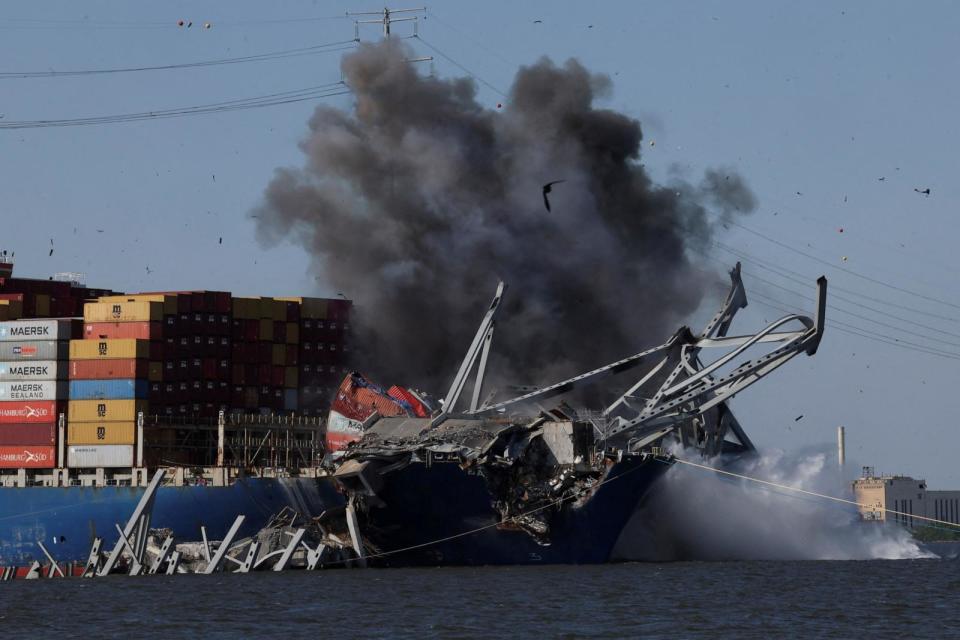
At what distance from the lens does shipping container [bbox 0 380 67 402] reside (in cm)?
9981

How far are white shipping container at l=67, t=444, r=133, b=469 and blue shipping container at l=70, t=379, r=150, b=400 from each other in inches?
104

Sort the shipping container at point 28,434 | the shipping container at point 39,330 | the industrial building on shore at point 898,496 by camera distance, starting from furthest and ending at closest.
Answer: the industrial building on shore at point 898,496 < the shipping container at point 39,330 < the shipping container at point 28,434

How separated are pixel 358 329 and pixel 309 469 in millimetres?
15993

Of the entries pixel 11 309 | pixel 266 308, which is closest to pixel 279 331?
pixel 266 308

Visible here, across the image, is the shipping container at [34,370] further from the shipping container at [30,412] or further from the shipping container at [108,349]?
the shipping container at [30,412]

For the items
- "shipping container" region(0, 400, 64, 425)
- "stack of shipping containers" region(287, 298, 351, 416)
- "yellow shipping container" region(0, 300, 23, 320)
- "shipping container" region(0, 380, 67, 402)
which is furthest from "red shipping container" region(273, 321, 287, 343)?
"yellow shipping container" region(0, 300, 23, 320)

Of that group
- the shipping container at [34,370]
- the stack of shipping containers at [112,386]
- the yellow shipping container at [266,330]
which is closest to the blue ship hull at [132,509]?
the stack of shipping containers at [112,386]

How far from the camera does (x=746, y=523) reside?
3743 inches

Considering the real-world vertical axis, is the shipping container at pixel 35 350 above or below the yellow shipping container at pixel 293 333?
below

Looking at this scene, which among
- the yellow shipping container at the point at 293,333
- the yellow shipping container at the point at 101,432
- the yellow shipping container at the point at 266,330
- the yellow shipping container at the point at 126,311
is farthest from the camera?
the yellow shipping container at the point at 293,333

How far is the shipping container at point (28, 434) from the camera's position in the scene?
327ft

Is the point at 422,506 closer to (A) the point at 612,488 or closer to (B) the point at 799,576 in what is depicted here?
(A) the point at 612,488

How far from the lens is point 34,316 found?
364 feet

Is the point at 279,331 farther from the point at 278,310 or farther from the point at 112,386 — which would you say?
the point at 112,386
